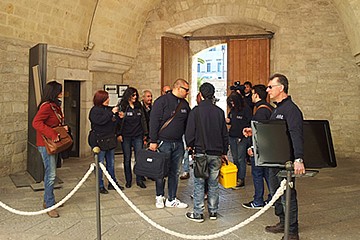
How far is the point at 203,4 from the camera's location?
9.02 m

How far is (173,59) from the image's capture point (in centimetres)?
962

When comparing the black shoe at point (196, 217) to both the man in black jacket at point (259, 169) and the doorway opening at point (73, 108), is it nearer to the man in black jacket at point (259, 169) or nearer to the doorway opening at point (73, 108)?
the man in black jacket at point (259, 169)

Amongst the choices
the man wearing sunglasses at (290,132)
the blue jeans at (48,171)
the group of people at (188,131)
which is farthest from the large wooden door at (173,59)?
the man wearing sunglasses at (290,132)

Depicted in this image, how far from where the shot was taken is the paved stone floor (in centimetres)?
361

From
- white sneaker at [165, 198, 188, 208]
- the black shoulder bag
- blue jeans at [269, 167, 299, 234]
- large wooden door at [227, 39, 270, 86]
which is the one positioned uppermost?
large wooden door at [227, 39, 270, 86]

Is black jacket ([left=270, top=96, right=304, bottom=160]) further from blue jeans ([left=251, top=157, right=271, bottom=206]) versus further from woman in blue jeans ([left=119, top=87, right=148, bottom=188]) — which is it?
woman in blue jeans ([left=119, top=87, right=148, bottom=188])

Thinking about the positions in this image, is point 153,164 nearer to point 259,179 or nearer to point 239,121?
point 259,179

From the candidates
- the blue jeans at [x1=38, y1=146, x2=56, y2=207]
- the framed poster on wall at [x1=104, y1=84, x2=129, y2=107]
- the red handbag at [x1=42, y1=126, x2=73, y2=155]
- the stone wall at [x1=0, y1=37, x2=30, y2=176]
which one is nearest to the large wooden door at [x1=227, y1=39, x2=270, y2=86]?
the framed poster on wall at [x1=104, y1=84, x2=129, y2=107]

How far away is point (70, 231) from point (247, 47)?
708 centimetres

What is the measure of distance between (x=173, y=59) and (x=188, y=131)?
19.3 ft

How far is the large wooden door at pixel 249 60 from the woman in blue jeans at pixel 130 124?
15.2ft

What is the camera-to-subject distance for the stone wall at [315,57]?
27.6 ft

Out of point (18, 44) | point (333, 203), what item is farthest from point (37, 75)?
point (333, 203)

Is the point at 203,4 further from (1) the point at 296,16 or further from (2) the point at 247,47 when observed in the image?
(1) the point at 296,16
